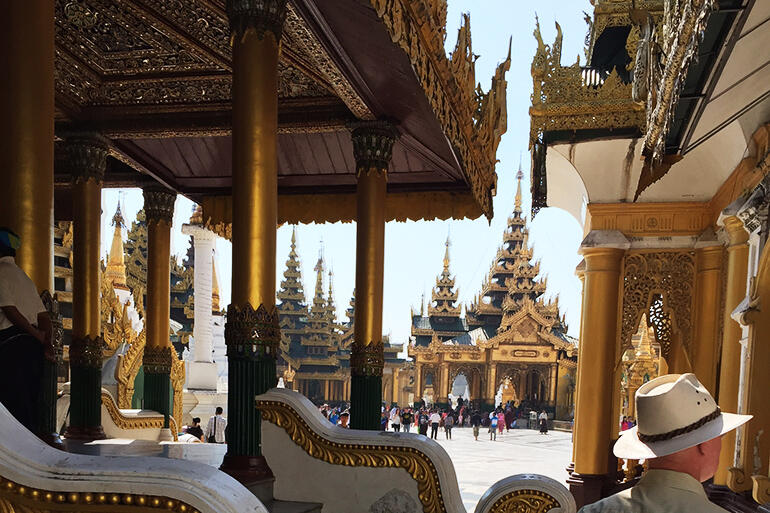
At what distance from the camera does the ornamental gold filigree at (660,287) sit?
9594 millimetres

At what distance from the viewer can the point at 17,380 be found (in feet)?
9.55

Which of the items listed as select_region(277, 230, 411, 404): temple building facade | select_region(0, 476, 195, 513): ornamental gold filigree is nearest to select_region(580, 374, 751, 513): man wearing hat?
select_region(0, 476, 195, 513): ornamental gold filigree

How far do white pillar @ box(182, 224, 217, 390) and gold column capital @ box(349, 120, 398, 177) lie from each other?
34.2ft

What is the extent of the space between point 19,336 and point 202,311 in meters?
15.5

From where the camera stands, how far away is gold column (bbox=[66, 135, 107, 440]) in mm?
7410

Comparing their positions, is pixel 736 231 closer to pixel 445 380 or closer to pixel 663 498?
pixel 663 498

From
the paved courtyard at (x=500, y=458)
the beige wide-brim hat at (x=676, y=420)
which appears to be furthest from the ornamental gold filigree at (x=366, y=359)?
the beige wide-brim hat at (x=676, y=420)

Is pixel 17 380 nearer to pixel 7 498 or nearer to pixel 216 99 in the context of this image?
pixel 7 498

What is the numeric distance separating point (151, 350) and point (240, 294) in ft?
18.9

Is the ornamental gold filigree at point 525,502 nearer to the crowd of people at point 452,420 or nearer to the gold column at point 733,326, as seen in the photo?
the gold column at point 733,326

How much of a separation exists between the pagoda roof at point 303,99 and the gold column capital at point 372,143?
0.36 ft

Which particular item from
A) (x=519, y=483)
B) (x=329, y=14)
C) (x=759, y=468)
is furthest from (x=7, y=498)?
(x=759, y=468)

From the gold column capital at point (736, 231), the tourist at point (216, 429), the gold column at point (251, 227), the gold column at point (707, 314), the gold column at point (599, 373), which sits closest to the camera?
the gold column at point (251, 227)

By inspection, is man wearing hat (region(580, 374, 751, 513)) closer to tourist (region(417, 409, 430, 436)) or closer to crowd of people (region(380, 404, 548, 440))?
crowd of people (region(380, 404, 548, 440))
